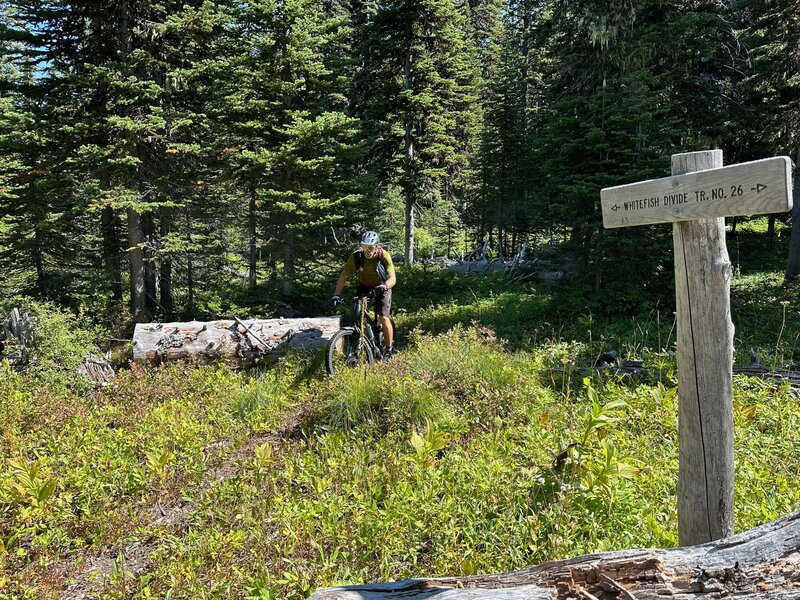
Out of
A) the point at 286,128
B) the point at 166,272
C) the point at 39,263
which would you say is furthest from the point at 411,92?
the point at 39,263

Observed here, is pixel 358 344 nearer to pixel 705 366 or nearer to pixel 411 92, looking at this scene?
pixel 705 366

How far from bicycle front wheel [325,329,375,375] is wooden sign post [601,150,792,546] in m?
4.88

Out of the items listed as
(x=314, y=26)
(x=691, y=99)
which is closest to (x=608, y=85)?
(x=691, y=99)

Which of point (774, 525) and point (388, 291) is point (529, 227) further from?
point (774, 525)

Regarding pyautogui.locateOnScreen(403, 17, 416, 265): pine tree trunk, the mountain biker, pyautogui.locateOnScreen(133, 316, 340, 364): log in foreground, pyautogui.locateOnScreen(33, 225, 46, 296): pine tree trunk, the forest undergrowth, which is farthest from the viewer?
pyautogui.locateOnScreen(403, 17, 416, 265): pine tree trunk

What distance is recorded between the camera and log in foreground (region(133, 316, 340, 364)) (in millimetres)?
8914

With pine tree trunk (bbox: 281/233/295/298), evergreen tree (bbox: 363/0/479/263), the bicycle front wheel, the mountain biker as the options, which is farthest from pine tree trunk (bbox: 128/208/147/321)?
evergreen tree (bbox: 363/0/479/263)

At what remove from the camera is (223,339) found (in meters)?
9.12

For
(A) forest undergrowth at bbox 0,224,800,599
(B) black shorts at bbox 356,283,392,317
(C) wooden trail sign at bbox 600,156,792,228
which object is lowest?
(A) forest undergrowth at bbox 0,224,800,599

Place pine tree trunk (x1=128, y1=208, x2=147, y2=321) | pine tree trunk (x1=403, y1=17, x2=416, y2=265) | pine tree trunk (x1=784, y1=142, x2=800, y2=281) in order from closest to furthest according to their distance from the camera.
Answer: pine tree trunk (x1=128, y1=208, x2=147, y2=321) → pine tree trunk (x1=784, y1=142, x2=800, y2=281) → pine tree trunk (x1=403, y1=17, x2=416, y2=265)

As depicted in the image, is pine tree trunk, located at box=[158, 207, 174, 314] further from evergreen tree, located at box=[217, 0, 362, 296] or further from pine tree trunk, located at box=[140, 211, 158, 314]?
evergreen tree, located at box=[217, 0, 362, 296]

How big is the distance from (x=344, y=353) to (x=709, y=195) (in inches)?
242

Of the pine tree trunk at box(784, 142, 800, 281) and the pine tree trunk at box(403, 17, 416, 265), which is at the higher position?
the pine tree trunk at box(403, 17, 416, 265)

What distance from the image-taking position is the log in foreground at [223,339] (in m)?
8.91
